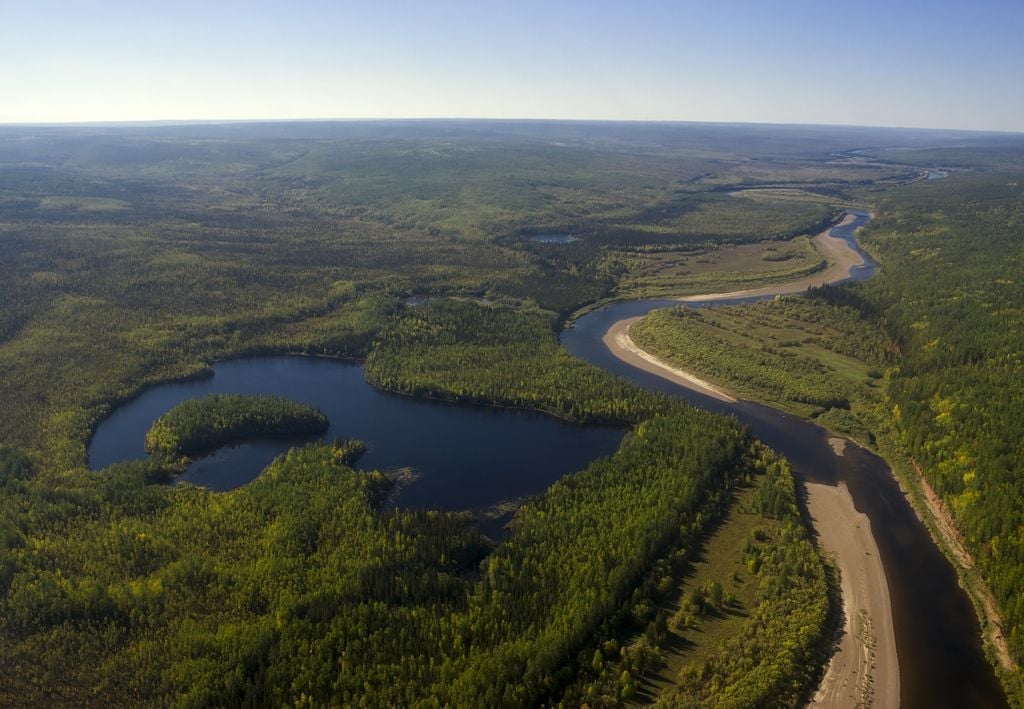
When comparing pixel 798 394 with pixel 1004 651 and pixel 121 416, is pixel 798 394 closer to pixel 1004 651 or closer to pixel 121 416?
pixel 1004 651

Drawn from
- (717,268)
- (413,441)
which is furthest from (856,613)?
(717,268)

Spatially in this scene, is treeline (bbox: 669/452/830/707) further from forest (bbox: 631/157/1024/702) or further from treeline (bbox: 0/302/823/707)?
forest (bbox: 631/157/1024/702)

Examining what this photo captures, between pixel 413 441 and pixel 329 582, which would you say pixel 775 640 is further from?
pixel 413 441

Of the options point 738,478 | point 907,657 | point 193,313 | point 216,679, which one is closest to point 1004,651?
point 907,657

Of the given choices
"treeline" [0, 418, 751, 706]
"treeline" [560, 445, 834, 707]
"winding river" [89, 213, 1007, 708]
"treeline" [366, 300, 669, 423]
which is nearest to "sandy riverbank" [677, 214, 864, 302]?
"treeline" [366, 300, 669, 423]

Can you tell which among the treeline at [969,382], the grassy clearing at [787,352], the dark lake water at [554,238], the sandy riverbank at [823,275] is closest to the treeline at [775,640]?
the treeline at [969,382]
